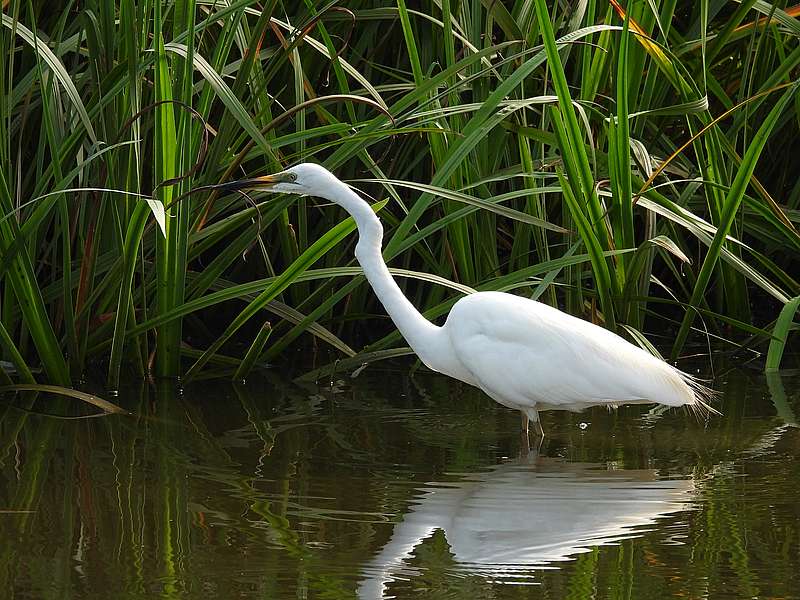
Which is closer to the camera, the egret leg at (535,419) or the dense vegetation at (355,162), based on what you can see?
the egret leg at (535,419)

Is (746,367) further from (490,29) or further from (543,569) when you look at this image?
(543,569)

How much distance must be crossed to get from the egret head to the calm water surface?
2.97ft

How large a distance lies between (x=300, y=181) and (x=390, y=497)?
120 centimetres

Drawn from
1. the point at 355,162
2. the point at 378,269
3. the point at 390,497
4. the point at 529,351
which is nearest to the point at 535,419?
the point at 529,351

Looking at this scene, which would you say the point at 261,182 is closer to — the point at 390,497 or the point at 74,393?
the point at 74,393

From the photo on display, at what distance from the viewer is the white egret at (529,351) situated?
4375 mm

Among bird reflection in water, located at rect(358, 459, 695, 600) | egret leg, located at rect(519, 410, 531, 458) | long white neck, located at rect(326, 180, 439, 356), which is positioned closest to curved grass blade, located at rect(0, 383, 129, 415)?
long white neck, located at rect(326, 180, 439, 356)

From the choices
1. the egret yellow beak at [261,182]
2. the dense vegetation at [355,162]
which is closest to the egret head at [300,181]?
the egret yellow beak at [261,182]

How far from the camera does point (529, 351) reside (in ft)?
14.6

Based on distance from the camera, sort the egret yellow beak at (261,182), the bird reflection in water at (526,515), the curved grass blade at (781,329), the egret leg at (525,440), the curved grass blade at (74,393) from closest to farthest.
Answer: the bird reflection in water at (526,515) < the egret yellow beak at (261,182) < the egret leg at (525,440) < the curved grass blade at (74,393) < the curved grass blade at (781,329)

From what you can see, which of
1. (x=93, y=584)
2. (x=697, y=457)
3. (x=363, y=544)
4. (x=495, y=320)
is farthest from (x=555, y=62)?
(x=93, y=584)

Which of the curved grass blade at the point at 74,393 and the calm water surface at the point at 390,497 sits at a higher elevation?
the curved grass blade at the point at 74,393

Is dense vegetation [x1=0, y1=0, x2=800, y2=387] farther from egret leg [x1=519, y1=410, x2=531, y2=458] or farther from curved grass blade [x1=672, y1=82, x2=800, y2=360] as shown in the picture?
egret leg [x1=519, y1=410, x2=531, y2=458]

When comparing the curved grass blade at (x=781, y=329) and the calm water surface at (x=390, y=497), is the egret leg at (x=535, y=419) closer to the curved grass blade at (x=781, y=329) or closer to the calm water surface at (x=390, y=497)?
the calm water surface at (x=390, y=497)
